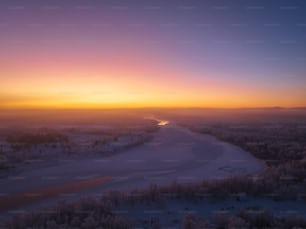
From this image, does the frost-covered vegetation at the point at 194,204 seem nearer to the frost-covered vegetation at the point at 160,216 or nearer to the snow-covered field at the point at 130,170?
the frost-covered vegetation at the point at 160,216

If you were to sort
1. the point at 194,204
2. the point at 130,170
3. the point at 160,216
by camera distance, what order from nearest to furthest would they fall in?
the point at 160,216 < the point at 194,204 < the point at 130,170

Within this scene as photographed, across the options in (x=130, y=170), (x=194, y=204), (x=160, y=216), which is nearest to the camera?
(x=160, y=216)

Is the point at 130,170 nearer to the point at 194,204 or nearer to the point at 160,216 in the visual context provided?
the point at 194,204

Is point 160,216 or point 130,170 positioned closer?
point 160,216

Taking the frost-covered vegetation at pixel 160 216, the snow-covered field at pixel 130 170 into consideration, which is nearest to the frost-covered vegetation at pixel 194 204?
the frost-covered vegetation at pixel 160 216

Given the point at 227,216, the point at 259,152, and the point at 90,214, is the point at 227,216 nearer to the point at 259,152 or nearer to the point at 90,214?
the point at 90,214

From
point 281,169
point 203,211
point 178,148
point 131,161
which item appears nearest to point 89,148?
point 131,161

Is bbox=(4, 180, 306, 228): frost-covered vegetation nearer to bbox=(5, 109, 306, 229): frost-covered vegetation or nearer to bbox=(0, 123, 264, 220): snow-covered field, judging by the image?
bbox=(5, 109, 306, 229): frost-covered vegetation

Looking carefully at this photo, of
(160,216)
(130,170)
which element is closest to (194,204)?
(160,216)
